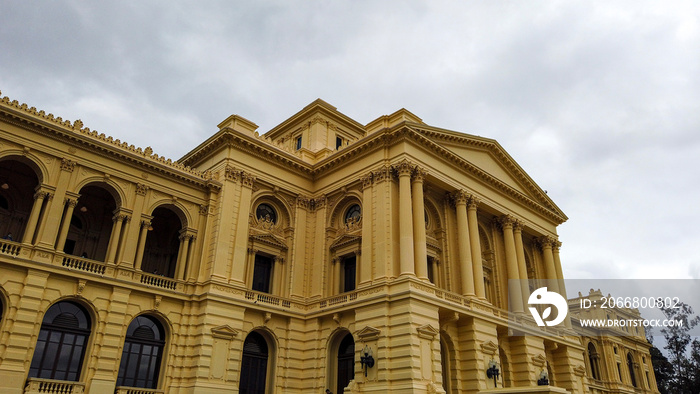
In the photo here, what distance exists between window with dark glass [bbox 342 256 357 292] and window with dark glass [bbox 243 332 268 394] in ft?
18.0

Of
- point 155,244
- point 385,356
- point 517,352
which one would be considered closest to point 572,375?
point 517,352

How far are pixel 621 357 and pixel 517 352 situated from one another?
116ft

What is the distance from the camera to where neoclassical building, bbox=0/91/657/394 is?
22.9 meters

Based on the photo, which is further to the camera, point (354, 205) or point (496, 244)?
point (496, 244)

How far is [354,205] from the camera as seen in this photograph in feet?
101

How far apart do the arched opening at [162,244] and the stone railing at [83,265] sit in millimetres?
5463

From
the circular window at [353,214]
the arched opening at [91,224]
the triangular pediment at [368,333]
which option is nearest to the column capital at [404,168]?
the circular window at [353,214]

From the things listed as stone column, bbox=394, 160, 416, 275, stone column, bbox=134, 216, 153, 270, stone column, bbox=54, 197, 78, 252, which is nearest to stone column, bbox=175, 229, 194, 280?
stone column, bbox=134, 216, 153, 270

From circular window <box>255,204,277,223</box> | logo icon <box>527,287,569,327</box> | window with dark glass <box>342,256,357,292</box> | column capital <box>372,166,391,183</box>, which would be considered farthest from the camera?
logo icon <box>527,287,569,327</box>

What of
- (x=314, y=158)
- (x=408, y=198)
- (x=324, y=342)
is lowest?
(x=324, y=342)

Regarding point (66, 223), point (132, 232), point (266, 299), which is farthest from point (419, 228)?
point (66, 223)

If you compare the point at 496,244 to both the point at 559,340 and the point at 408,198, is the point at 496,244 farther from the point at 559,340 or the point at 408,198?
the point at 408,198

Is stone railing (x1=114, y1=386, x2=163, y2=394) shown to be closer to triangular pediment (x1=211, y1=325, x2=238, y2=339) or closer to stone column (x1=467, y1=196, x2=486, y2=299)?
triangular pediment (x1=211, y1=325, x2=238, y2=339)

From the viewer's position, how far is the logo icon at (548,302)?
3487 cm
